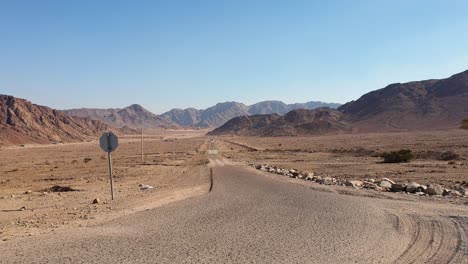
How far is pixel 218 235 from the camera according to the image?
367 inches

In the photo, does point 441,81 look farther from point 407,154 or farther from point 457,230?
point 457,230

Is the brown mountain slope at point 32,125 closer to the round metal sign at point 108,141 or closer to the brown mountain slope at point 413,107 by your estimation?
the brown mountain slope at point 413,107

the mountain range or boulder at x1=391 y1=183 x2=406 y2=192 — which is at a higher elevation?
the mountain range

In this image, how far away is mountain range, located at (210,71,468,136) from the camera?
143125 mm

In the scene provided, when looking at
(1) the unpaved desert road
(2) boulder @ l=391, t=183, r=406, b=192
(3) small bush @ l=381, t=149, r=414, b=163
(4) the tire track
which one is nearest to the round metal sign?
(1) the unpaved desert road

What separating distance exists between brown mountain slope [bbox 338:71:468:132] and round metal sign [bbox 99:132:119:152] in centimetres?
12845

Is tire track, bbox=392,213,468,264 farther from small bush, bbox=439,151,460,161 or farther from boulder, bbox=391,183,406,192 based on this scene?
small bush, bbox=439,151,460,161

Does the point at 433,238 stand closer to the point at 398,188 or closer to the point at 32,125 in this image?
the point at 398,188

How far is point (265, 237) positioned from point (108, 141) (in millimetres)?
8277

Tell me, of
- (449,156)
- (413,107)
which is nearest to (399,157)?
(449,156)

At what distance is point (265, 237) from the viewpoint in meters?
9.12

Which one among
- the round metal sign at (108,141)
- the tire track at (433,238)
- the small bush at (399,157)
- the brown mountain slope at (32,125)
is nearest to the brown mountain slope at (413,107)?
the small bush at (399,157)

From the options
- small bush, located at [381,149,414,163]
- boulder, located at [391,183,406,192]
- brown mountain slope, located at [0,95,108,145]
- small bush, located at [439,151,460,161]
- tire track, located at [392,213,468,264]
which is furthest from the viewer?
brown mountain slope, located at [0,95,108,145]

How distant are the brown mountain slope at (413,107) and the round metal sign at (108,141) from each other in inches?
5057
